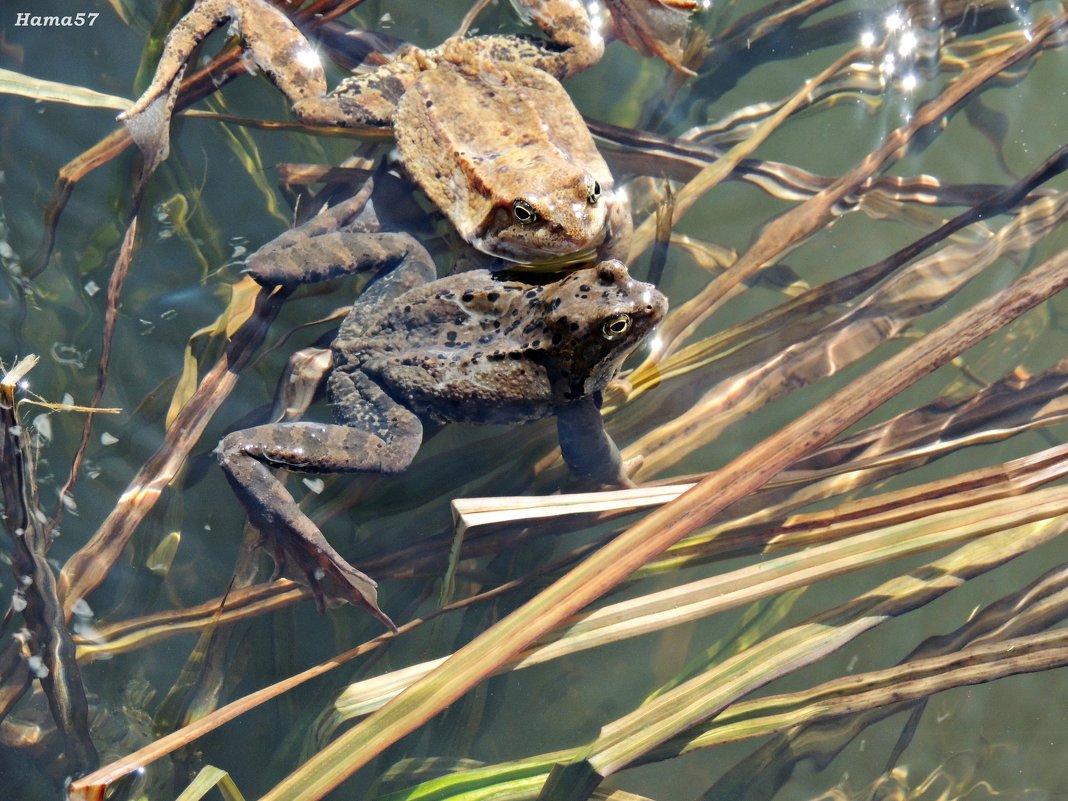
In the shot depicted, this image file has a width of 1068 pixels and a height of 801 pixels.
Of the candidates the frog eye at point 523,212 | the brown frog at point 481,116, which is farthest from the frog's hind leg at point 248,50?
the frog eye at point 523,212

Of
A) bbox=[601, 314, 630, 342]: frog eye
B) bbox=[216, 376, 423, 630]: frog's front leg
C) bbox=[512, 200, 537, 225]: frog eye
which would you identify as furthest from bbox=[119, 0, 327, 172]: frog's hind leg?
bbox=[601, 314, 630, 342]: frog eye

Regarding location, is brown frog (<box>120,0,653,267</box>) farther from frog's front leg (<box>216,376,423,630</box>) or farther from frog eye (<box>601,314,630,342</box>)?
frog's front leg (<box>216,376,423,630</box>)

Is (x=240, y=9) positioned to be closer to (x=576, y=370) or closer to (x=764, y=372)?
(x=576, y=370)

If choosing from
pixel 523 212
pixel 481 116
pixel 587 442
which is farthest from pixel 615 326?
pixel 481 116

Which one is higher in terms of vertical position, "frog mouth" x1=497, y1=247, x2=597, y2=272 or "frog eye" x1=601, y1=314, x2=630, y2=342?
"frog mouth" x1=497, y1=247, x2=597, y2=272

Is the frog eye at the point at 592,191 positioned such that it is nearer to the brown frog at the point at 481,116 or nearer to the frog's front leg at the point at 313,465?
the brown frog at the point at 481,116

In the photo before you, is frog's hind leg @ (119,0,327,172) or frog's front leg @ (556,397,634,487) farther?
frog's hind leg @ (119,0,327,172)
